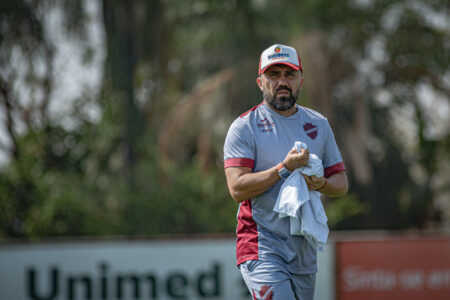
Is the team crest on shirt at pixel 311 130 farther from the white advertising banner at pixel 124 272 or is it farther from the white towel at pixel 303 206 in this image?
the white advertising banner at pixel 124 272

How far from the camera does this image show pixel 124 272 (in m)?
9.77

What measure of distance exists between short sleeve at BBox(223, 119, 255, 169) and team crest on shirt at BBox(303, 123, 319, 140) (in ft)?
1.09

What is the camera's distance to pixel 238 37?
52.2 ft

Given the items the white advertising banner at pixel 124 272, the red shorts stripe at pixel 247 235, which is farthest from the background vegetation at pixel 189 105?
the red shorts stripe at pixel 247 235

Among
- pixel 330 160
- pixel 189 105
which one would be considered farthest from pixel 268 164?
pixel 189 105

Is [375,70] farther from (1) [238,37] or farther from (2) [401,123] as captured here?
(1) [238,37]

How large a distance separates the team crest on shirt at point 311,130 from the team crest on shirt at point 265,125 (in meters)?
0.20

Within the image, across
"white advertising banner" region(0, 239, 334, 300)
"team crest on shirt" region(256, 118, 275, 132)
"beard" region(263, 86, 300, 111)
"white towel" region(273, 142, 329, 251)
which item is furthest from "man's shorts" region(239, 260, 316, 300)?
"white advertising banner" region(0, 239, 334, 300)

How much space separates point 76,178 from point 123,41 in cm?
→ 339

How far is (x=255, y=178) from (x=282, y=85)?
0.55 meters

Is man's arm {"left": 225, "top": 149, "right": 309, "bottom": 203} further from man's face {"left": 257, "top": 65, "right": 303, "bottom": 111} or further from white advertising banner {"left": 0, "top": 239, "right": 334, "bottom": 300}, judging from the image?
white advertising banner {"left": 0, "top": 239, "right": 334, "bottom": 300}

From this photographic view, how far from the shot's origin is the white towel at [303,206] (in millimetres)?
3506

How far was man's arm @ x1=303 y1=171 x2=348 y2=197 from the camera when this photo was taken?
11.8 feet

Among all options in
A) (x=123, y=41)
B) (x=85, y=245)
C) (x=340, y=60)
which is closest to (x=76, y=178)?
(x=123, y=41)
